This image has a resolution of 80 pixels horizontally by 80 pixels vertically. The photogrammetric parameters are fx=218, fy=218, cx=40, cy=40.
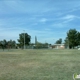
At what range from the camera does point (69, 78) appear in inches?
330

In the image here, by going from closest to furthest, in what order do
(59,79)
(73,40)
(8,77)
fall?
1. (59,79)
2. (8,77)
3. (73,40)

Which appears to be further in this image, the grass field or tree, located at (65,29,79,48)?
tree, located at (65,29,79,48)

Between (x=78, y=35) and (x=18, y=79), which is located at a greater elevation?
(x=78, y=35)

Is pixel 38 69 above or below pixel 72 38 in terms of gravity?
below

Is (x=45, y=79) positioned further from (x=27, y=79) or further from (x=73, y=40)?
(x=73, y=40)

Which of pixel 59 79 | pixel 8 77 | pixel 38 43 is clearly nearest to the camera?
pixel 59 79

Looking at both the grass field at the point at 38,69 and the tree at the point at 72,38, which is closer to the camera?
the grass field at the point at 38,69

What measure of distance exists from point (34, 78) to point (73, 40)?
108 metres

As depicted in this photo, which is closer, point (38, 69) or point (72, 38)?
point (38, 69)

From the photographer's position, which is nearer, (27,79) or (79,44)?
(27,79)

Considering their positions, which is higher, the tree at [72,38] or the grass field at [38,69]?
the tree at [72,38]

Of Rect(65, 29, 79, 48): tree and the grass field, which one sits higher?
Rect(65, 29, 79, 48): tree

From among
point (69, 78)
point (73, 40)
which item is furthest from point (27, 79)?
point (73, 40)

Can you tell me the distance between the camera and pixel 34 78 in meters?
8.62
